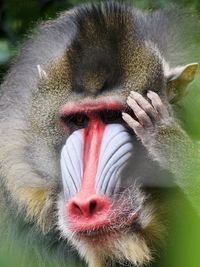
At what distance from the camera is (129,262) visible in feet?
7.19

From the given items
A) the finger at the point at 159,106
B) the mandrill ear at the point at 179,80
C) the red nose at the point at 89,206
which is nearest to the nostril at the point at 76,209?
the red nose at the point at 89,206

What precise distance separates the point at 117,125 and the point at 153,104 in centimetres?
19

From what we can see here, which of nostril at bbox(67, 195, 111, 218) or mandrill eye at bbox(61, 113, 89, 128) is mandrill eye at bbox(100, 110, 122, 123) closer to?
mandrill eye at bbox(61, 113, 89, 128)

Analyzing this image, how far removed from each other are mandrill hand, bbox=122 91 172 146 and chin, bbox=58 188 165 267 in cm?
22

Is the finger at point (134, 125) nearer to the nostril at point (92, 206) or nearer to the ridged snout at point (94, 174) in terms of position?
the ridged snout at point (94, 174)

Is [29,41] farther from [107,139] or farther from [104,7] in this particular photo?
[107,139]

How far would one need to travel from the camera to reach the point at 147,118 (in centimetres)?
185

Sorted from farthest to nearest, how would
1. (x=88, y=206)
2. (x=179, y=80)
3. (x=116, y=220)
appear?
(x=179, y=80) → (x=116, y=220) → (x=88, y=206)

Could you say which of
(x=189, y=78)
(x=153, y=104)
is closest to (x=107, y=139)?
(x=153, y=104)

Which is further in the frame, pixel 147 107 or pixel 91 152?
pixel 91 152

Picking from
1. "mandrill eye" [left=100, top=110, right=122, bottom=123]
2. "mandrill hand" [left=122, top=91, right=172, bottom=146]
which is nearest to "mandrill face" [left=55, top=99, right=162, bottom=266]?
"mandrill eye" [left=100, top=110, right=122, bottom=123]

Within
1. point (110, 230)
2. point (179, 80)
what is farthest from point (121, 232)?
point (179, 80)

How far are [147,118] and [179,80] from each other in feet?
0.92

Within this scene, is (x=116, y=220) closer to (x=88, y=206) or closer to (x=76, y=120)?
(x=88, y=206)
